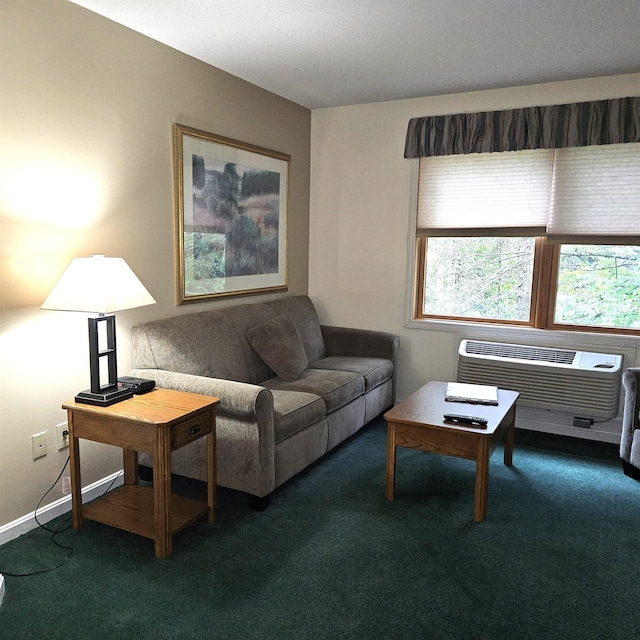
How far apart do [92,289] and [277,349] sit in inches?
57.4

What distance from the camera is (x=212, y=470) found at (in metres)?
2.64

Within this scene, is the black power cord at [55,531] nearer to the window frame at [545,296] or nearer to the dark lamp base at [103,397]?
the dark lamp base at [103,397]

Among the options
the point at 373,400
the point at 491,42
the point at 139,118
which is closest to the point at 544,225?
the point at 491,42

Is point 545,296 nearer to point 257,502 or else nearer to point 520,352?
point 520,352

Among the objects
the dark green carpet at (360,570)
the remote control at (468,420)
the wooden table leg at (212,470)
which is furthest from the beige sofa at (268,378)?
the remote control at (468,420)

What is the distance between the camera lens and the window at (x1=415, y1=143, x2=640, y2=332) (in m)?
3.75

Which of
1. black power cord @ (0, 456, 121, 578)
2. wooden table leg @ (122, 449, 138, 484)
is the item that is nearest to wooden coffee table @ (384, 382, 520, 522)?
wooden table leg @ (122, 449, 138, 484)

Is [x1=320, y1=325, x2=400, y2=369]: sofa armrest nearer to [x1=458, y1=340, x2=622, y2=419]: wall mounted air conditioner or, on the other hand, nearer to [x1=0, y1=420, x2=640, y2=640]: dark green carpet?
[x1=458, y1=340, x2=622, y2=419]: wall mounted air conditioner

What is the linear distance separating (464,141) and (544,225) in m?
0.82

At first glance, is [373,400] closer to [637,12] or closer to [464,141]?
Answer: [464,141]

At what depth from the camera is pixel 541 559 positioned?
7.93 feet

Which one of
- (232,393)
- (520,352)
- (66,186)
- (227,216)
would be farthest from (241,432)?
(520,352)

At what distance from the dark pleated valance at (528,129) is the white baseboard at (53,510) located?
3.02 metres

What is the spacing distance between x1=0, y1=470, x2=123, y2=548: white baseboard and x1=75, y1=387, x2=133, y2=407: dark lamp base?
1.98 feet
